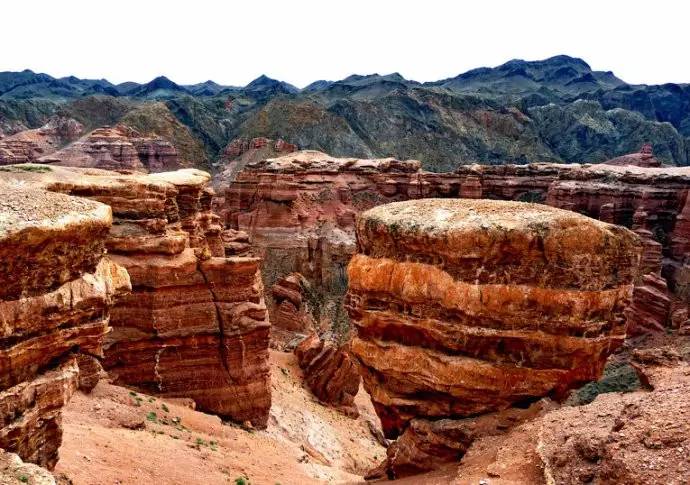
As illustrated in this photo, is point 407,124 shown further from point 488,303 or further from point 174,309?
point 488,303

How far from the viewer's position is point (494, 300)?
1382 cm

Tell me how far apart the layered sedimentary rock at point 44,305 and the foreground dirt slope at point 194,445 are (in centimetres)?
230

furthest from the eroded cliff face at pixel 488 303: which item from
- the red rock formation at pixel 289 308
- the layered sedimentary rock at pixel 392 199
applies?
the layered sedimentary rock at pixel 392 199

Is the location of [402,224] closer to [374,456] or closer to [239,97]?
[374,456]

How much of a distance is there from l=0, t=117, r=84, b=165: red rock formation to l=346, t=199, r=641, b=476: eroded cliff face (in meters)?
79.8

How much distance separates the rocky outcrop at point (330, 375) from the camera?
30.1m

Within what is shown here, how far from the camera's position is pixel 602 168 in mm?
57344

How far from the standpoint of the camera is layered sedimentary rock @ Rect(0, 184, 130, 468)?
9.73 meters

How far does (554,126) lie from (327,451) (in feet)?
362

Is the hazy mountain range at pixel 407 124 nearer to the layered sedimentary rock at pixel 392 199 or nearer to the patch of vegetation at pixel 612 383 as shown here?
the layered sedimentary rock at pixel 392 199

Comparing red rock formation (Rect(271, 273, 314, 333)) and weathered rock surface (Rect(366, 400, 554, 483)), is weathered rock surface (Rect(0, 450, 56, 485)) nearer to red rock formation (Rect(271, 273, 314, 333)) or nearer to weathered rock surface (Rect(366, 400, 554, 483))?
weathered rock surface (Rect(366, 400, 554, 483))

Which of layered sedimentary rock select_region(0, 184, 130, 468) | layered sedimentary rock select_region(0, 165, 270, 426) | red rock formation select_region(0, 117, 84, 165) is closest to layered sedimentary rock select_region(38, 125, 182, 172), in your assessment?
red rock formation select_region(0, 117, 84, 165)

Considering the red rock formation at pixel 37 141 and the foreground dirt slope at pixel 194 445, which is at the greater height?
the red rock formation at pixel 37 141

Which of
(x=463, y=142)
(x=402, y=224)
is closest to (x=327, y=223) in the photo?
(x=402, y=224)
